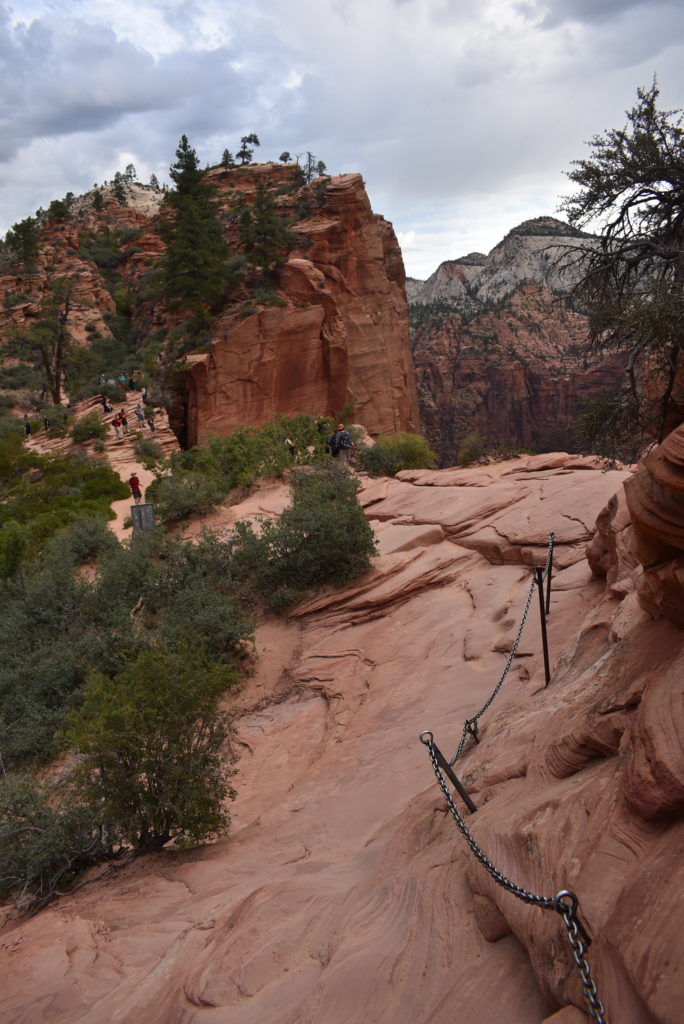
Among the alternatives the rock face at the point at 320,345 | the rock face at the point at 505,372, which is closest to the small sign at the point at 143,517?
the rock face at the point at 320,345

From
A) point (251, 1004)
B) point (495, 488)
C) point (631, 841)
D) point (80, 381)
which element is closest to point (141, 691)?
point (251, 1004)

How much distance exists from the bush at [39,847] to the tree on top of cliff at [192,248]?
2754cm

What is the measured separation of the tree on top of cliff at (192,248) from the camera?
30594 millimetres

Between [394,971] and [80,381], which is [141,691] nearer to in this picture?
[394,971]

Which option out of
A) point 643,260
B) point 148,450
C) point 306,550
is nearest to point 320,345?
point 148,450

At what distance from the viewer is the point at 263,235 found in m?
32.0

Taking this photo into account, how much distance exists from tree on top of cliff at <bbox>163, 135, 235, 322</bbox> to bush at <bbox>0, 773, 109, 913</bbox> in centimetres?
2754

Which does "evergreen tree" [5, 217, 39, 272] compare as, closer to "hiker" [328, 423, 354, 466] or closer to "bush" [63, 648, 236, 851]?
"hiker" [328, 423, 354, 466]

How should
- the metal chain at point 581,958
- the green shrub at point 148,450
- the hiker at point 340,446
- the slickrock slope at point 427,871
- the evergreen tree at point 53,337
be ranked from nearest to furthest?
1. the metal chain at point 581,958
2. the slickrock slope at point 427,871
3. the hiker at point 340,446
4. the green shrub at point 148,450
5. the evergreen tree at point 53,337

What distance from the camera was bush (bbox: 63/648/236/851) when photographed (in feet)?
21.6

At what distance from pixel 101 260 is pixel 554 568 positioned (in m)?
45.8

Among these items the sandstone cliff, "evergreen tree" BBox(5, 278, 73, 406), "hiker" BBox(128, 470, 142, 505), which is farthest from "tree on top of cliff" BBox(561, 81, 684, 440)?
"evergreen tree" BBox(5, 278, 73, 406)

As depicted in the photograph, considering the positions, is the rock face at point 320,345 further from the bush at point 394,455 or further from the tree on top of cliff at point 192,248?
the bush at point 394,455

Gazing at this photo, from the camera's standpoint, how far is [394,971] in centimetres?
344
